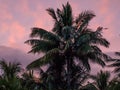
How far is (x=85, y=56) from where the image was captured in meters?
39.1

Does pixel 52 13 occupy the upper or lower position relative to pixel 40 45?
upper

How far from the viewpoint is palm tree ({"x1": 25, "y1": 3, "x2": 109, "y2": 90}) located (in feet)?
124

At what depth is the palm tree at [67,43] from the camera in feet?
124

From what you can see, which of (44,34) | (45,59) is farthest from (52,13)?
(45,59)

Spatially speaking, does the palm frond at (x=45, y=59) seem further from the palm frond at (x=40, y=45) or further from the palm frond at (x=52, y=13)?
the palm frond at (x=52, y=13)

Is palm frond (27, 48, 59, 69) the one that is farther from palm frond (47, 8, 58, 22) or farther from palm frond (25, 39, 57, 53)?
palm frond (47, 8, 58, 22)

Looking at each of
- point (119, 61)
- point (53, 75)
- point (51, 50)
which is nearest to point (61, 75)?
point (53, 75)

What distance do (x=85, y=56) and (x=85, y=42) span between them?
5.65ft

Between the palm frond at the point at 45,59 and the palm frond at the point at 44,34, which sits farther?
the palm frond at the point at 44,34

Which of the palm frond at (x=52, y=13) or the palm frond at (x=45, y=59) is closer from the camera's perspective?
the palm frond at (x=45, y=59)

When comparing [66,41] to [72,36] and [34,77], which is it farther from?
[34,77]

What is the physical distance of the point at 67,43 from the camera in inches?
1478

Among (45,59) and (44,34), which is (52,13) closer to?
(44,34)

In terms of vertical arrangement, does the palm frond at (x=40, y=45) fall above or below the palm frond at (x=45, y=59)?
above
